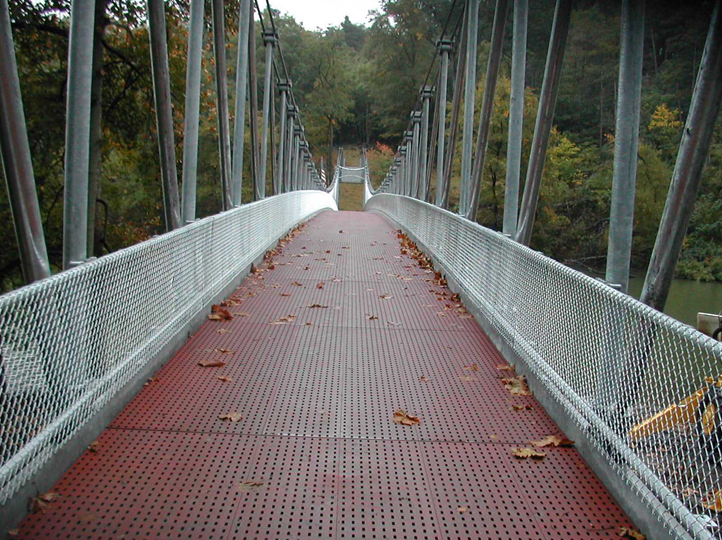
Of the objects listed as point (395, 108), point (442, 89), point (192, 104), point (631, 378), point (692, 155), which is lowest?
point (631, 378)

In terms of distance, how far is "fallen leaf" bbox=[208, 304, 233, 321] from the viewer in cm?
684

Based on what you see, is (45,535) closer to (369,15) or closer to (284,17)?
(369,15)

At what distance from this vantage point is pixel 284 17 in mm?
107125

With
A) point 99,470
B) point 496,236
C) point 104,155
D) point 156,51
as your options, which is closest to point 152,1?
point 156,51

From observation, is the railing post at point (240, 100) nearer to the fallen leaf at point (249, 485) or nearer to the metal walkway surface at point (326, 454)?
the metal walkway surface at point (326, 454)

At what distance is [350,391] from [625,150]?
2372mm

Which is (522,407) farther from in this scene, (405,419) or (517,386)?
(405,419)

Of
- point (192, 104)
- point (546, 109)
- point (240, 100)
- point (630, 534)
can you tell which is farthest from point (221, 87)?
point (630, 534)

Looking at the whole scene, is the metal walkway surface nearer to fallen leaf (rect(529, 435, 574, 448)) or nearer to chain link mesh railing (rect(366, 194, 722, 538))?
fallen leaf (rect(529, 435, 574, 448))

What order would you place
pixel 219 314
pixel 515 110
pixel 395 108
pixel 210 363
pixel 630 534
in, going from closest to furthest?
1. pixel 630 534
2. pixel 210 363
3. pixel 219 314
4. pixel 515 110
5. pixel 395 108

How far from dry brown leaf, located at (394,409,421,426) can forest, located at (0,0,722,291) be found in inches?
151

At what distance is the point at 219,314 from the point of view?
6938mm

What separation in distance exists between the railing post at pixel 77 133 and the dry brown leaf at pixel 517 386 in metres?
3.04

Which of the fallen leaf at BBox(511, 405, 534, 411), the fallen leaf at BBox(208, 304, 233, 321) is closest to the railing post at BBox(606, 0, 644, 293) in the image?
the fallen leaf at BBox(511, 405, 534, 411)
